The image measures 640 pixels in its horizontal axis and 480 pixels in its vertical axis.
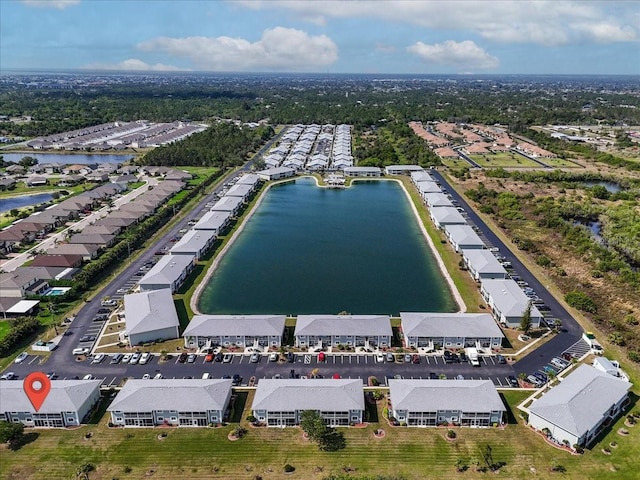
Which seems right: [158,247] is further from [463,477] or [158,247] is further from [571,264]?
[571,264]

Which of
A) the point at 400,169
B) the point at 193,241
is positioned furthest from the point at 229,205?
the point at 400,169

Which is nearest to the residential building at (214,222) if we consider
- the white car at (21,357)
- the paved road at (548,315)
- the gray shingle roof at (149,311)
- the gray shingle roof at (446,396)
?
the gray shingle roof at (149,311)

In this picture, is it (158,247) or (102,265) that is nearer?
(102,265)

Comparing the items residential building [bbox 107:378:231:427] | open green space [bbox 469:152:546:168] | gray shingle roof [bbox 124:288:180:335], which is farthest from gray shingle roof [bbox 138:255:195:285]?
open green space [bbox 469:152:546:168]

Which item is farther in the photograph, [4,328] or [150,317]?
[4,328]

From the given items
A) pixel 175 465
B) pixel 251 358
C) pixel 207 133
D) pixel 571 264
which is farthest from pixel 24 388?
pixel 207 133


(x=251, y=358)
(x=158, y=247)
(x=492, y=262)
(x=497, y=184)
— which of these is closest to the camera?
(x=251, y=358)

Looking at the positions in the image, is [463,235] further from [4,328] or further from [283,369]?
[4,328]
